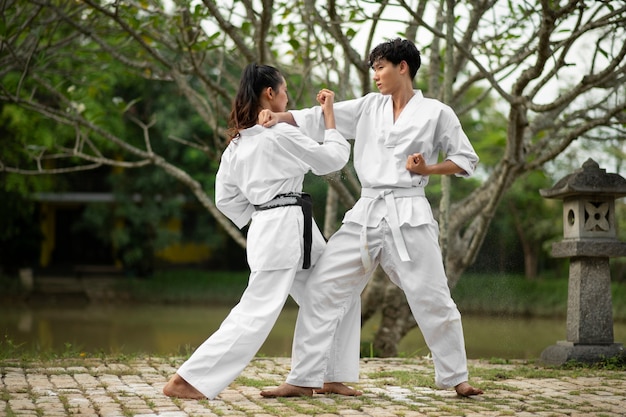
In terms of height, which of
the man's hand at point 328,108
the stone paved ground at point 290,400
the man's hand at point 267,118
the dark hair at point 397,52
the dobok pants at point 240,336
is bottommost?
the stone paved ground at point 290,400

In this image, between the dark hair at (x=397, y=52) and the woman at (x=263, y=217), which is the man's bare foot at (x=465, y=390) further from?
the dark hair at (x=397, y=52)

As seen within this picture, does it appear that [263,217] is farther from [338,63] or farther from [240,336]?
[338,63]

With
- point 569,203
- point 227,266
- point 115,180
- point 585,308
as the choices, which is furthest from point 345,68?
point 227,266

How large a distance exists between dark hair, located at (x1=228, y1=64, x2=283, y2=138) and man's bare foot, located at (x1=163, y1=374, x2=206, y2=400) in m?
1.16

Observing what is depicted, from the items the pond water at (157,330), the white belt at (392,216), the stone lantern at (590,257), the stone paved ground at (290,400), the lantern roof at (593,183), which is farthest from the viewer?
the pond water at (157,330)

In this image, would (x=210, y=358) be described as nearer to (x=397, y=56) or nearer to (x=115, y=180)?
(x=397, y=56)

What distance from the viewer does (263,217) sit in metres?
3.74

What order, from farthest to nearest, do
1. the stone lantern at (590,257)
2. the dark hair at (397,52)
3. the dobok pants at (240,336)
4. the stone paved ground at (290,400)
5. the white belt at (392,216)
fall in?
the stone lantern at (590,257) < the dark hair at (397,52) < the white belt at (392,216) < the dobok pants at (240,336) < the stone paved ground at (290,400)

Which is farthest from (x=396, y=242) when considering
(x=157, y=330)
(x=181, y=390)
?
(x=157, y=330)

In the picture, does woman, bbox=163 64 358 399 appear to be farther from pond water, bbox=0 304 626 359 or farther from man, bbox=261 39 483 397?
pond water, bbox=0 304 626 359

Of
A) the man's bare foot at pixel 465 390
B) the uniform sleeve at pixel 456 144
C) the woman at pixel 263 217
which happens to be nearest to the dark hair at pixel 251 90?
the woman at pixel 263 217

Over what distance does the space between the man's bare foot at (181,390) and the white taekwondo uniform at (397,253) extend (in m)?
0.45

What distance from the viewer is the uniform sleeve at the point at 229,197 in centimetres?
388

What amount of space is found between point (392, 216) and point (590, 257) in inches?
92.9
